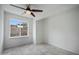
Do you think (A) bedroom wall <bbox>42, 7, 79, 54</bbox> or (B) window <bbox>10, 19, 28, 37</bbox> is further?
(B) window <bbox>10, 19, 28, 37</bbox>

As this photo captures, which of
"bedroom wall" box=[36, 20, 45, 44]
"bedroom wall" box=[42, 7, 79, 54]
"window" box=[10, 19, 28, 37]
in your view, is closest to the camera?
"bedroom wall" box=[42, 7, 79, 54]

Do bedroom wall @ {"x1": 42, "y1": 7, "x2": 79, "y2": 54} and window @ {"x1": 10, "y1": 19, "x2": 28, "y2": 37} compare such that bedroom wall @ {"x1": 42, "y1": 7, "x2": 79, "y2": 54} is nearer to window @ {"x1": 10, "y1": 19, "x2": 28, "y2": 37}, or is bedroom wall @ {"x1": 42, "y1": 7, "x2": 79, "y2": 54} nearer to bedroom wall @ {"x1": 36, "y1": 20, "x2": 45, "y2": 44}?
bedroom wall @ {"x1": 36, "y1": 20, "x2": 45, "y2": 44}

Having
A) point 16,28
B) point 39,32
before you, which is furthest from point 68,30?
point 39,32

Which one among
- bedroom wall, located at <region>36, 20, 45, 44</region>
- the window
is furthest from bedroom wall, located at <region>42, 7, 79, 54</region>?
the window

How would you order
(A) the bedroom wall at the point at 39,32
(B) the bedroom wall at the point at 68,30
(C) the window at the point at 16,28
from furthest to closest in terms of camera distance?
1. (A) the bedroom wall at the point at 39,32
2. (C) the window at the point at 16,28
3. (B) the bedroom wall at the point at 68,30

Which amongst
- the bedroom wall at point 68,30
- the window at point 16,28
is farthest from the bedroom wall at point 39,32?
the window at point 16,28

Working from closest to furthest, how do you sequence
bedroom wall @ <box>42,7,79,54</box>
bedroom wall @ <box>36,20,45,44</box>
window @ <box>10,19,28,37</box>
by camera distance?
bedroom wall @ <box>42,7,79,54</box> → window @ <box>10,19,28,37</box> → bedroom wall @ <box>36,20,45,44</box>

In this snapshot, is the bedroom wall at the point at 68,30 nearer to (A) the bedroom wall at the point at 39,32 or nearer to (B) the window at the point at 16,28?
(A) the bedroom wall at the point at 39,32

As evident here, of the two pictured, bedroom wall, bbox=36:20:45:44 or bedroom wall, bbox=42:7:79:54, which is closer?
bedroom wall, bbox=42:7:79:54

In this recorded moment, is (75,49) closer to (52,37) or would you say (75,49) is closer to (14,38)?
(52,37)

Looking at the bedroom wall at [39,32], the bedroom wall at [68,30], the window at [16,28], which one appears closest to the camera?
the bedroom wall at [68,30]

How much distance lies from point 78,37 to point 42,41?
2.85 metres

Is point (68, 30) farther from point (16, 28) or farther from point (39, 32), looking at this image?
point (39, 32)

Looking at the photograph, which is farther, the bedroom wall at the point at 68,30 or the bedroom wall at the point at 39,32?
the bedroom wall at the point at 39,32
